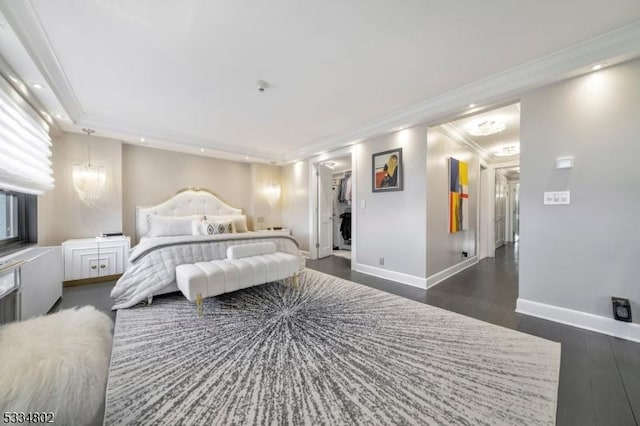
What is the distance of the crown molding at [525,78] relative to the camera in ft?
6.08

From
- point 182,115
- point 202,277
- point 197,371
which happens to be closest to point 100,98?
point 182,115

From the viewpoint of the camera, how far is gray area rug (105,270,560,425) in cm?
124

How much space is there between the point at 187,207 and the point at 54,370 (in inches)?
160

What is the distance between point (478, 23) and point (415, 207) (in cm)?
210

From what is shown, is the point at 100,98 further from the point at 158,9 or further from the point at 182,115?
the point at 158,9

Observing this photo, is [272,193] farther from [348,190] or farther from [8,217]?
[8,217]

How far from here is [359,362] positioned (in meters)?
1.65

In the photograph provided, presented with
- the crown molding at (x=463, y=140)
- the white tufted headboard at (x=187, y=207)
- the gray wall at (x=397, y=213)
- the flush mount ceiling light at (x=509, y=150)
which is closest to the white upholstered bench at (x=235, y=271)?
the gray wall at (x=397, y=213)

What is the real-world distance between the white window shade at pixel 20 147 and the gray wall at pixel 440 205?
441cm

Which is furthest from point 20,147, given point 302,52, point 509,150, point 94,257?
point 509,150

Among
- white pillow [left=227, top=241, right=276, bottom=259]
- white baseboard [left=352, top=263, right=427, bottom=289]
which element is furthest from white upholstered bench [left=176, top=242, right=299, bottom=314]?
white baseboard [left=352, top=263, right=427, bottom=289]

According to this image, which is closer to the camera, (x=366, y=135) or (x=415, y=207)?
(x=415, y=207)

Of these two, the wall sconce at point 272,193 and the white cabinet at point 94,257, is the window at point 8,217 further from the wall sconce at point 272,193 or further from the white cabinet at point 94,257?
the wall sconce at point 272,193

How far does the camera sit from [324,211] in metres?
5.39
